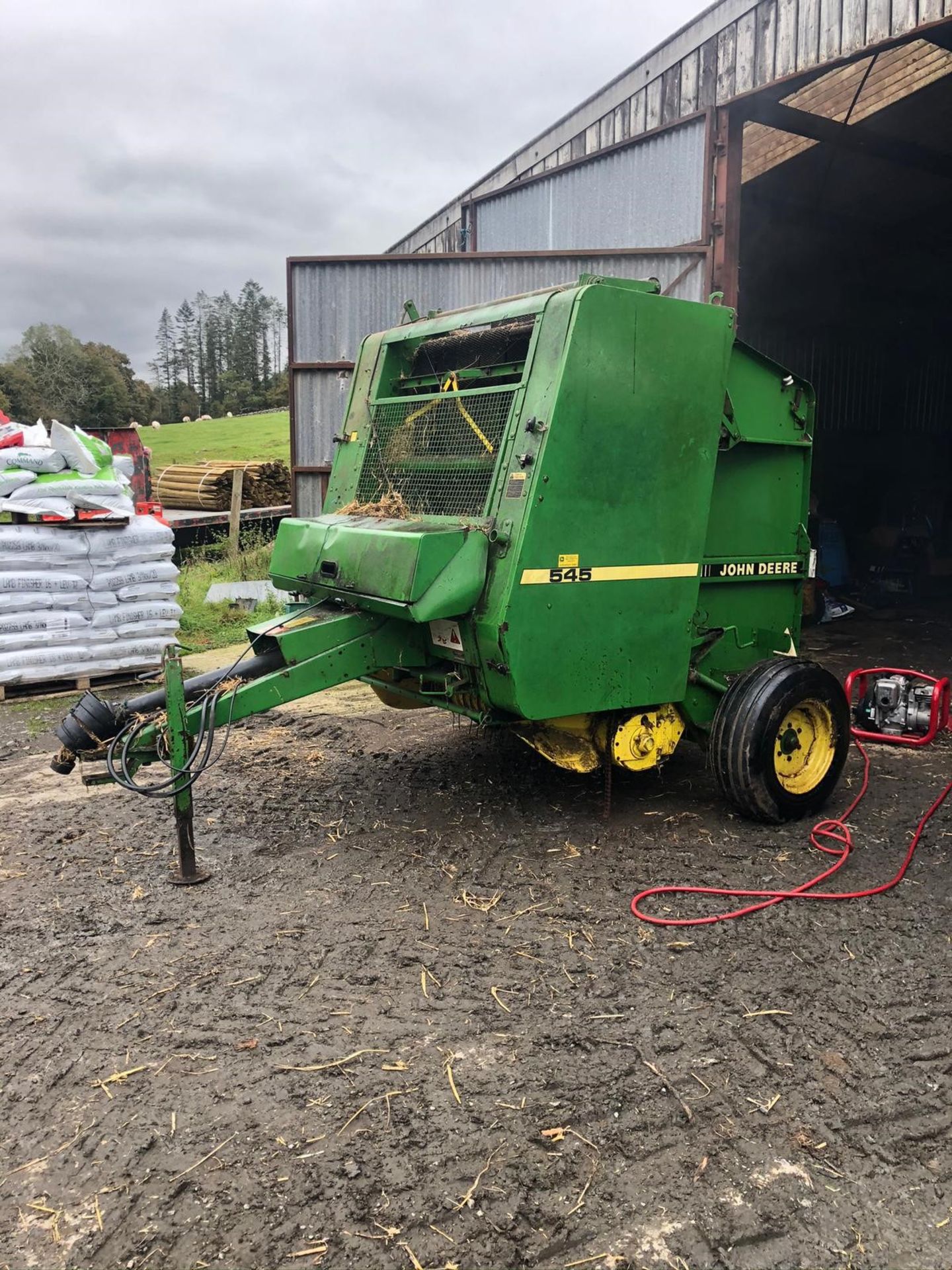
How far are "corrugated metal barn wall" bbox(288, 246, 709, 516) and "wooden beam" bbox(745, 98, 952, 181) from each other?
1.90 metres

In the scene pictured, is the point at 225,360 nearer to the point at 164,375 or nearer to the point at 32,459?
the point at 164,375

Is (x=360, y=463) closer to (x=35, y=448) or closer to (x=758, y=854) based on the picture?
(x=758, y=854)

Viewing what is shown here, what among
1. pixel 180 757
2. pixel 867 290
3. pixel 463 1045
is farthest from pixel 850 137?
pixel 463 1045

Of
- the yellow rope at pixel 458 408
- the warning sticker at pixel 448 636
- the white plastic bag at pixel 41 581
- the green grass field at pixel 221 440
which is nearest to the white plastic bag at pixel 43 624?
the white plastic bag at pixel 41 581

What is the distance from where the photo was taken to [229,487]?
62.9ft

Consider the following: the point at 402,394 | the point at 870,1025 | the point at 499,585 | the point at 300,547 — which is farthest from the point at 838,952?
the point at 402,394

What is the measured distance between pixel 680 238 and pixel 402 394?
4.47 metres

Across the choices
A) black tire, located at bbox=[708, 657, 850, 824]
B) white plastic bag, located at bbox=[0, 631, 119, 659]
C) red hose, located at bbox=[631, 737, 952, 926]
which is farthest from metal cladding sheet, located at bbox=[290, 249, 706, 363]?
red hose, located at bbox=[631, 737, 952, 926]

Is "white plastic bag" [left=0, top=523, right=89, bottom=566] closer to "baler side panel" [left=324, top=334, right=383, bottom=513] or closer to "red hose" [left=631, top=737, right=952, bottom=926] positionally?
"baler side panel" [left=324, top=334, right=383, bottom=513]

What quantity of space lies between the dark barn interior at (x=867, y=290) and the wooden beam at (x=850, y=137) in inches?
0.8

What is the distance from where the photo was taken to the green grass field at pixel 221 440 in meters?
32.1

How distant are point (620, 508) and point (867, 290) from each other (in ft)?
45.0

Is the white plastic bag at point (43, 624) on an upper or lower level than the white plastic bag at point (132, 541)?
lower

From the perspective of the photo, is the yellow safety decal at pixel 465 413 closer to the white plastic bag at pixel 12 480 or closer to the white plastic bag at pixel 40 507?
the white plastic bag at pixel 40 507
